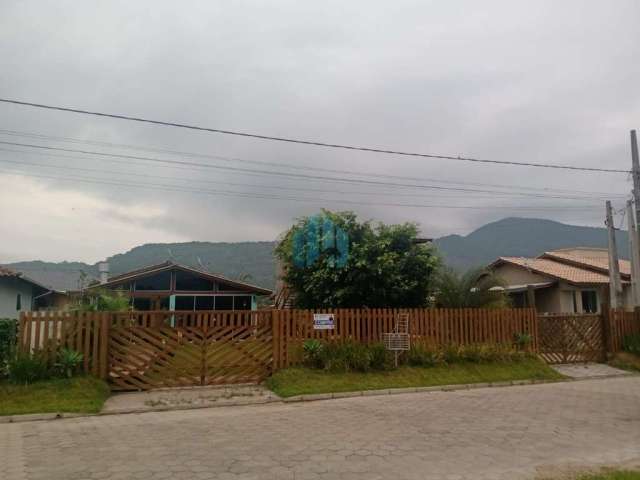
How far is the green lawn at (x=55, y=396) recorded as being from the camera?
29.2ft

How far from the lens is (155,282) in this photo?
76.8 feet

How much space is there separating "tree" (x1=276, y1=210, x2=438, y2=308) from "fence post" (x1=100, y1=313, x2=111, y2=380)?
7515 mm

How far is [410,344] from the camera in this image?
13.1 metres

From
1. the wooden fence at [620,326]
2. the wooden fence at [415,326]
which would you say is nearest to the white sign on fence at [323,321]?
the wooden fence at [415,326]

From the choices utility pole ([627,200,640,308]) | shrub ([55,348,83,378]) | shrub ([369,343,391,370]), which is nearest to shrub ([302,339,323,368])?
shrub ([369,343,391,370])

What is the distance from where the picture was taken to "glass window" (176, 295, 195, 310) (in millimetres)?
Result: 23484

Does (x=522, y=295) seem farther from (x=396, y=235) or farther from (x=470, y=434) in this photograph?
(x=470, y=434)

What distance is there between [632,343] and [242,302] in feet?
52.4

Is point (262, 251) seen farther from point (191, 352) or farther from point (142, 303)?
point (191, 352)

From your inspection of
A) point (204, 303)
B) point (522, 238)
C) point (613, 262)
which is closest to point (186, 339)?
point (204, 303)

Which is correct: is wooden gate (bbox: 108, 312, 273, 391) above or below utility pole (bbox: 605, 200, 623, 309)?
below

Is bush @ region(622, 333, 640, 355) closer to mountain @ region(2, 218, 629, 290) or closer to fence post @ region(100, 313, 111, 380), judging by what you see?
mountain @ region(2, 218, 629, 290)

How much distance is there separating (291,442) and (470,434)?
8.36ft

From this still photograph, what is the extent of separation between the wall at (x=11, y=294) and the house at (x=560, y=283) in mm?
21162
